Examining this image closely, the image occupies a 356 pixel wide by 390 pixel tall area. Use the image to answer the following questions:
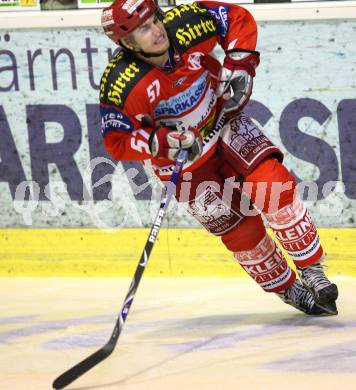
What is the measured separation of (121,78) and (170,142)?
341 millimetres

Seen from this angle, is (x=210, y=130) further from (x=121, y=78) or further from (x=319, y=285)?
(x=319, y=285)

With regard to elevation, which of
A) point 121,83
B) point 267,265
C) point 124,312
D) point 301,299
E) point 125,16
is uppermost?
point 125,16

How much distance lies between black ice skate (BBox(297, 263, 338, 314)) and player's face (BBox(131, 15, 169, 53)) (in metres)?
1.01

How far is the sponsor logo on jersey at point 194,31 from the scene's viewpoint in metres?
3.93

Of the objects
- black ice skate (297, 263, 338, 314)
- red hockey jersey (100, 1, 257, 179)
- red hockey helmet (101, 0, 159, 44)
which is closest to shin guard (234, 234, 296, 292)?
black ice skate (297, 263, 338, 314)

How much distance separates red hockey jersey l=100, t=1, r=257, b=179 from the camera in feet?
12.6

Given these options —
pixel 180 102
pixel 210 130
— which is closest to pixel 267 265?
pixel 210 130

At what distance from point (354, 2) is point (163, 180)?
1.48 m

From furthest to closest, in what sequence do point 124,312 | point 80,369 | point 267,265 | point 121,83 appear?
point 267,265, point 121,83, point 124,312, point 80,369

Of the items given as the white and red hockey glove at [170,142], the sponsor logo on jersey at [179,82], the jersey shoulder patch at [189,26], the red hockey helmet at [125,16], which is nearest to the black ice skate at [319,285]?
the white and red hockey glove at [170,142]

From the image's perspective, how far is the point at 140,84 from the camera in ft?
12.7

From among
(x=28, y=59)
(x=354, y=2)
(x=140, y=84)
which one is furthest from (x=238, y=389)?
(x=28, y=59)

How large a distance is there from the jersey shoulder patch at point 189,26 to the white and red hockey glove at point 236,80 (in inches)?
4.9

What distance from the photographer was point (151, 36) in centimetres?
375
